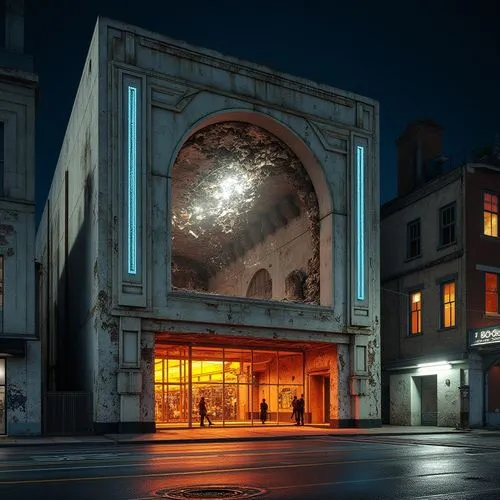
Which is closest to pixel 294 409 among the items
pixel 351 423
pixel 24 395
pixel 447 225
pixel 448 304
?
pixel 351 423

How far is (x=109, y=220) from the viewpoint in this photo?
2869 cm

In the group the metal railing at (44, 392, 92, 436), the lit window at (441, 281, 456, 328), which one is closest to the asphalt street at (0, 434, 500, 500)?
the metal railing at (44, 392, 92, 436)

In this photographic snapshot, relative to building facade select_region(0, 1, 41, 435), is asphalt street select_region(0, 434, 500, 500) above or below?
below

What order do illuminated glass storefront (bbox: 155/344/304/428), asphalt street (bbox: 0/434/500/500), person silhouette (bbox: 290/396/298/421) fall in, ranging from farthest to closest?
person silhouette (bbox: 290/396/298/421)
illuminated glass storefront (bbox: 155/344/304/428)
asphalt street (bbox: 0/434/500/500)

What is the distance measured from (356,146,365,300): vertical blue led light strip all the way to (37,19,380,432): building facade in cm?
8

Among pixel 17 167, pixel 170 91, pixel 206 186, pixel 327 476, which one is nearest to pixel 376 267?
pixel 206 186

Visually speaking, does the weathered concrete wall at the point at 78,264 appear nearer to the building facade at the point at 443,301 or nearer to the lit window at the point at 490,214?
the building facade at the point at 443,301

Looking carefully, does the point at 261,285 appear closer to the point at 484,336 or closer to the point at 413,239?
the point at 413,239

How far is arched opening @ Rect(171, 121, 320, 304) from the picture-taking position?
114 feet

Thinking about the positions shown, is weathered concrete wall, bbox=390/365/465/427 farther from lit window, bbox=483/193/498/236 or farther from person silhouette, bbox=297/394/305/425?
lit window, bbox=483/193/498/236

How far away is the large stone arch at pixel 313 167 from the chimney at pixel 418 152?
420 inches

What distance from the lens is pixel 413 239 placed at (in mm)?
40438

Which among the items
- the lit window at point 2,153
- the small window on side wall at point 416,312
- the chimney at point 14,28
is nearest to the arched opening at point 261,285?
the small window on side wall at point 416,312

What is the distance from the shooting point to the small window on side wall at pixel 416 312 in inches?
1543
